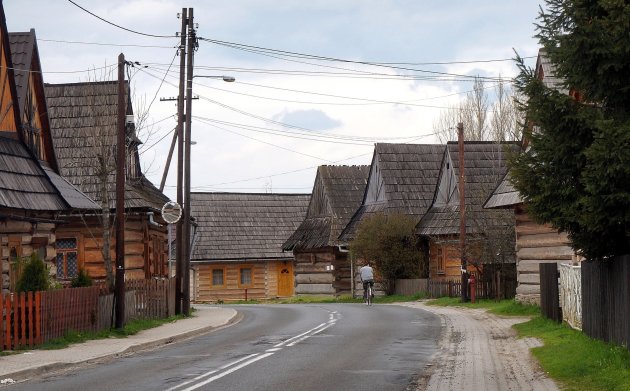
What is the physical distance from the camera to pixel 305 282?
6341cm

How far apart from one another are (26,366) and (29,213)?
12.5 meters

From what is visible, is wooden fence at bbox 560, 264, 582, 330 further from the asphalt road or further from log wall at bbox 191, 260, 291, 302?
log wall at bbox 191, 260, 291, 302

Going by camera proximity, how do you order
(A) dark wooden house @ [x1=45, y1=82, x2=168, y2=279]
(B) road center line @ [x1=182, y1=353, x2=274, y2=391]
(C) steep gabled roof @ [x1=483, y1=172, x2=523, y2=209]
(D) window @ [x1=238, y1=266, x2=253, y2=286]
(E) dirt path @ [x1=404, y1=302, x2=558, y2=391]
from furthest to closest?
(D) window @ [x1=238, y1=266, x2=253, y2=286]
(A) dark wooden house @ [x1=45, y1=82, x2=168, y2=279]
(C) steep gabled roof @ [x1=483, y1=172, x2=523, y2=209]
(B) road center line @ [x1=182, y1=353, x2=274, y2=391]
(E) dirt path @ [x1=404, y1=302, x2=558, y2=391]

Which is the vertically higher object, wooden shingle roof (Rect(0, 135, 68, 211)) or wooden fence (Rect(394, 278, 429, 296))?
wooden shingle roof (Rect(0, 135, 68, 211))

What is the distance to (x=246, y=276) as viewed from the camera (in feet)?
227

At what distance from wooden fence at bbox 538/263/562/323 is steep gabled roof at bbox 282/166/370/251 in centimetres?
3380

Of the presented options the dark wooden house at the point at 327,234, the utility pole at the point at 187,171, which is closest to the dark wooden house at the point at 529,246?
the utility pole at the point at 187,171

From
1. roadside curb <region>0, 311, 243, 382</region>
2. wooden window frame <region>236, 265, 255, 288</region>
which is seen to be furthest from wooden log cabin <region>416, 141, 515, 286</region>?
roadside curb <region>0, 311, 243, 382</region>

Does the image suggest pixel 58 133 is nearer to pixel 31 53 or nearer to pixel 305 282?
pixel 31 53

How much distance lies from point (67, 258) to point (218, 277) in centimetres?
2910

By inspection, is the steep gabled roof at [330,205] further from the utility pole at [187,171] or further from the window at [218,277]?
the utility pole at [187,171]

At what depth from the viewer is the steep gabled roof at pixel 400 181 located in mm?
58000

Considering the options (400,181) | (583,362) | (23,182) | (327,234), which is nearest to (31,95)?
(23,182)

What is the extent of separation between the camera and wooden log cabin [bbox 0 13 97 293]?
2872 centimetres
